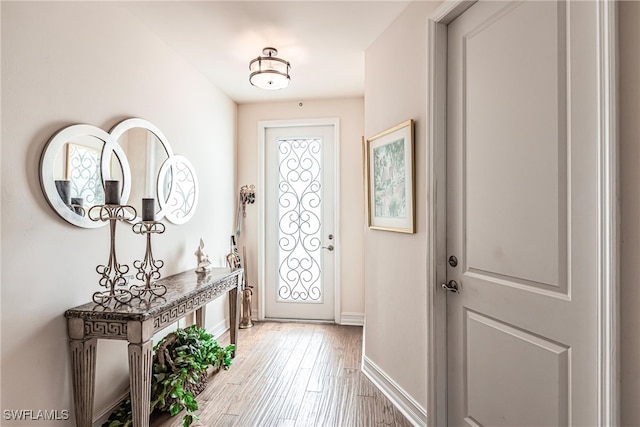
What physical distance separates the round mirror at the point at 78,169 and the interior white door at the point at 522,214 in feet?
6.34

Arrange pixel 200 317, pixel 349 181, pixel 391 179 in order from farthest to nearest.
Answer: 1. pixel 349 181
2. pixel 200 317
3. pixel 391 179

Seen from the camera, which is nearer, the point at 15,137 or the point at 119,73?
the point at 15,137

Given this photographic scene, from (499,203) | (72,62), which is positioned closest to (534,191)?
(499,203)

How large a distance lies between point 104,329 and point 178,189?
4.31ft

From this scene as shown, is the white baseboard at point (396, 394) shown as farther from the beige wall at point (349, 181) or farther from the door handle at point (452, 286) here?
the beige wall at point (349, 181)

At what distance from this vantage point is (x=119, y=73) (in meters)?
2.09

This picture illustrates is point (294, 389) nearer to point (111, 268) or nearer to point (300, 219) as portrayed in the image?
point (111, 268)

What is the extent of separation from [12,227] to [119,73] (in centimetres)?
113

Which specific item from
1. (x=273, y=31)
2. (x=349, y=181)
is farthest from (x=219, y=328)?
(x=273, y=31)

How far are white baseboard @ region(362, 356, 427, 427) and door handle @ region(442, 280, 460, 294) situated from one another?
0.73 metres

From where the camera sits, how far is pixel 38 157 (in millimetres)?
1587

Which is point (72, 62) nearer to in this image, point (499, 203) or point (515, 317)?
point (499, 203)

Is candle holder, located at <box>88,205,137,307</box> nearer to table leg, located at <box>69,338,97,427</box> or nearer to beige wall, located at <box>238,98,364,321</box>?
table leg, located at <box>69,338,97,427</box>

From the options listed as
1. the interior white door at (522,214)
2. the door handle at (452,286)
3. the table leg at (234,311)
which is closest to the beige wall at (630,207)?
the interior white door at (522,214)
